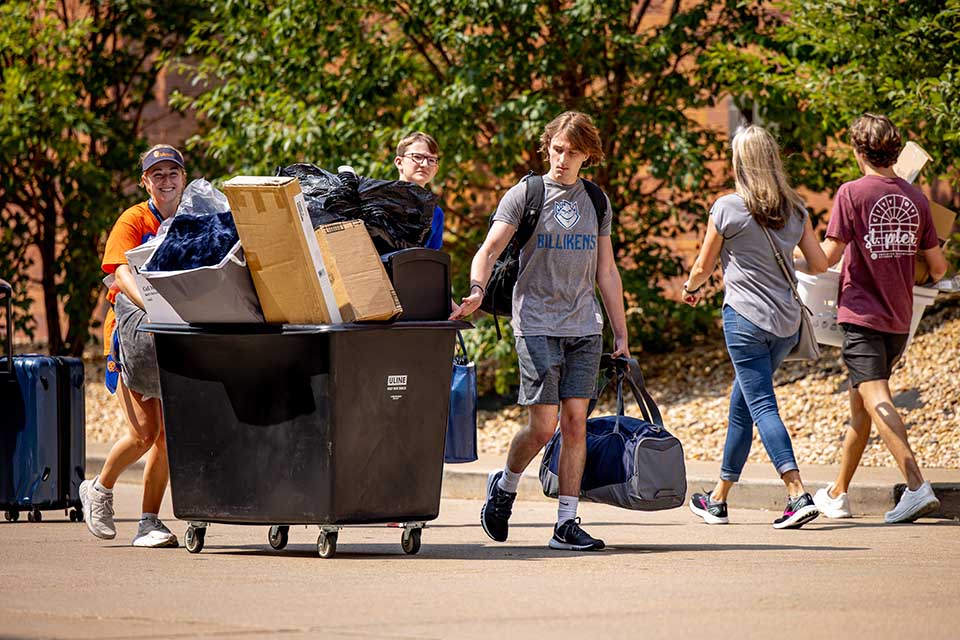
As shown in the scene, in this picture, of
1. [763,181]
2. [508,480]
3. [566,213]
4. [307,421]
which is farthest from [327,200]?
[763,181]

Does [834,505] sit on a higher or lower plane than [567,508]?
lower

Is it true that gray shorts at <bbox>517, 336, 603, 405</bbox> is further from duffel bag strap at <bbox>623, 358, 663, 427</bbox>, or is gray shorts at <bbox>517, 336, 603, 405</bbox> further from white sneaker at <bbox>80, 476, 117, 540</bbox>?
white sneaker at <bbox>80, 476, 117, 540</bbox>

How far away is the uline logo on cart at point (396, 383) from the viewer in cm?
718

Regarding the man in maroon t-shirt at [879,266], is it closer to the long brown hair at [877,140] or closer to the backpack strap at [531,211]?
the long brown hair at [877,140]

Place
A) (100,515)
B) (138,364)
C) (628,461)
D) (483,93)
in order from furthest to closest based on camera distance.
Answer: (483,93), (100,515), (138,364), (628,461)

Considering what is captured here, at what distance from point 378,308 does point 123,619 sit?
1.95m

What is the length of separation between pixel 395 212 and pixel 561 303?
0.89 metres

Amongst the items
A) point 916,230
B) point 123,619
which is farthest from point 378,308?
point 916,230

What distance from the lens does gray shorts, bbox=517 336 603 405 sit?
7.59 metres

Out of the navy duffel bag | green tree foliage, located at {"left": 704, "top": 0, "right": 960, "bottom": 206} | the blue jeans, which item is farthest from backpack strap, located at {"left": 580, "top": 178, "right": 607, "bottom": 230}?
green tree foliage, located at {"left": 704, "top": 0, "right": 960, "bottom": 206}

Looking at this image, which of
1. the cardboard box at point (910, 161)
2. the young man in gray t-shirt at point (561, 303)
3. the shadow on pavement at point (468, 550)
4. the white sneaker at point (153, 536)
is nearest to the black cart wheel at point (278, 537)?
the shadow on pavement at point (468, 550)

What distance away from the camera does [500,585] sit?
640 cm

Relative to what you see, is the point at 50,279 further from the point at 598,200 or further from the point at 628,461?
the point at 628,461

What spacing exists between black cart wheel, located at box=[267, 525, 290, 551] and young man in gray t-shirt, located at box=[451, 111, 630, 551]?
1.18 metres
